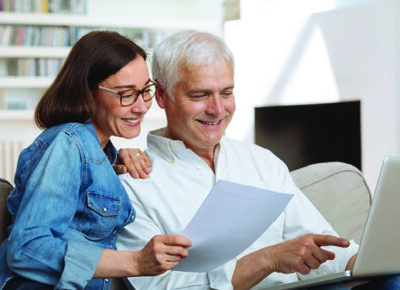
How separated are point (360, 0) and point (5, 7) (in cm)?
284

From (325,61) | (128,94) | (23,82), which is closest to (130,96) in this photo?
(128,94)

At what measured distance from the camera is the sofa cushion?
1851mm

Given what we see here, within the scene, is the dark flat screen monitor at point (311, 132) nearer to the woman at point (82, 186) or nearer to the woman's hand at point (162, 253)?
the woman at point (82, 186)

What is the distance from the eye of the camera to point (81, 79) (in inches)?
53.1

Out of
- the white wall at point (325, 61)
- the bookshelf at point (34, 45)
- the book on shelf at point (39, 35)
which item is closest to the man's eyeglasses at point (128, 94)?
the white wall at point (325, 61)

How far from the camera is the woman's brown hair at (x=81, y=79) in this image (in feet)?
4.36

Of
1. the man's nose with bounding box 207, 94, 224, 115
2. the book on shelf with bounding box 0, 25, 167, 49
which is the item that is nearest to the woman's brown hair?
the man's nose with bounding box 207, 94, 224, 115

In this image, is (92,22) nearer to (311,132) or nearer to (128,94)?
(311,132)

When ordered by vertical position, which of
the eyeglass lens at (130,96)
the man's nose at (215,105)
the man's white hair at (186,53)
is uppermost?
the man's white hair at (186,53)

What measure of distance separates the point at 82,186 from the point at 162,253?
26 cm

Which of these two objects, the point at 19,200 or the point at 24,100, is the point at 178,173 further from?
the point at 24,100

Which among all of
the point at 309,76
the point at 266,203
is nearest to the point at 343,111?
the point at 309,76

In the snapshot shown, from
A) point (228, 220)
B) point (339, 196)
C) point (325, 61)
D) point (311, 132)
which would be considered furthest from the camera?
A: point (311, 132)

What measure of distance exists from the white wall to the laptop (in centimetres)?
258
